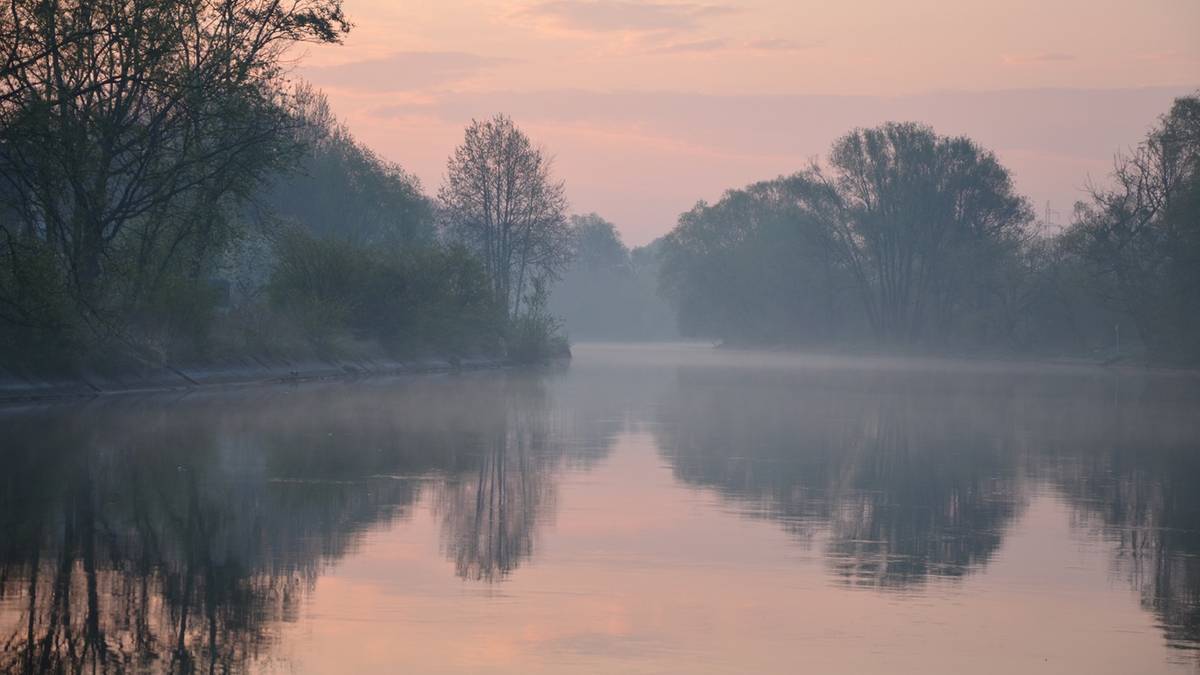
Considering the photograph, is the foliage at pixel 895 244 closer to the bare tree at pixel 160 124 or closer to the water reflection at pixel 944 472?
the water reflection at pixel 944 472

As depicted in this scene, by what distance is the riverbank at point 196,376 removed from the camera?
29.1 m

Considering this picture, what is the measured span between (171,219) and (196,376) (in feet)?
13.5

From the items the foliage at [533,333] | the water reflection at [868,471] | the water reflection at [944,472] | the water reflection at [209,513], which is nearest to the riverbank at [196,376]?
the water reflection at [209,513]

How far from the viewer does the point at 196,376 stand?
1462 inches

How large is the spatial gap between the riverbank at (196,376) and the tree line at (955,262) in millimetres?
37202

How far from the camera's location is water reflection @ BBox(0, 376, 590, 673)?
8.05 meters

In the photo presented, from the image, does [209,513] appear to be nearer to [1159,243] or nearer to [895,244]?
[1159,243]

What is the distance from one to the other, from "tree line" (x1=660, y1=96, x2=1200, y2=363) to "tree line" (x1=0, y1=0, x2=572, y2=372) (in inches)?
1232

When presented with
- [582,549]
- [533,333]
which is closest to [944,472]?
[582,549]

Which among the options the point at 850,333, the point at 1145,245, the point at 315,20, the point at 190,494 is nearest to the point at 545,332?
the point at 1145,245

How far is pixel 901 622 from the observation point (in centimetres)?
Result: 887

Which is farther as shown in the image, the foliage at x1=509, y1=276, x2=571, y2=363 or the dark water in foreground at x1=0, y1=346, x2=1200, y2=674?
the foliage at x1=509, y1=276, x2=571, y2=363

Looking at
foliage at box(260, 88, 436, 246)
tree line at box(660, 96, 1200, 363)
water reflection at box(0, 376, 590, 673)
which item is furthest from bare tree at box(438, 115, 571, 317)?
water reflection at box(0, 376, 590, 673)

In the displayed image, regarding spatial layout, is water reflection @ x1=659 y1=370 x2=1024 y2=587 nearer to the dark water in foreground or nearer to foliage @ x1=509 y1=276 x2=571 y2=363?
the dark water in foreground
